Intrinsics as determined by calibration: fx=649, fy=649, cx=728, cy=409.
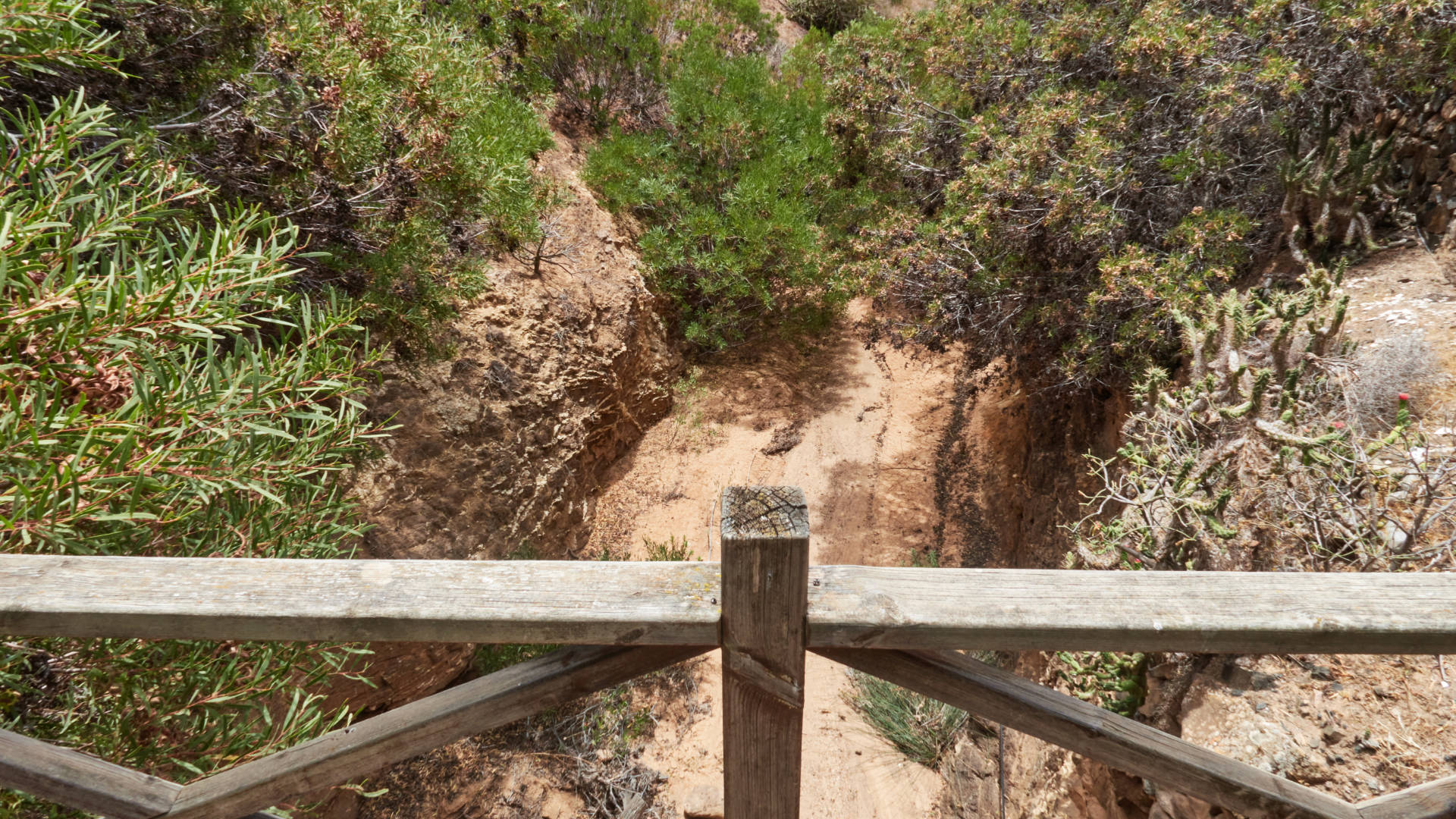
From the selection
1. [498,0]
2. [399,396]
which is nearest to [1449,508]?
[399,396]

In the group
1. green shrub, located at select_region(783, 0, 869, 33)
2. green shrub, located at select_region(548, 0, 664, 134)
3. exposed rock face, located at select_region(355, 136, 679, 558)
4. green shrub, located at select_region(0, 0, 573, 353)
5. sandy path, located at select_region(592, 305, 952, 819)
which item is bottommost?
sandy path, located at select_region(592, 305, 952, 819)

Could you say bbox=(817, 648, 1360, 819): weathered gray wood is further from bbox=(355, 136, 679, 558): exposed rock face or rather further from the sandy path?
the sandy path

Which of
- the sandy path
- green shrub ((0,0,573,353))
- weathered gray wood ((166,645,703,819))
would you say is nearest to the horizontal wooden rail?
weathered gray wood ((166,645,703,819))

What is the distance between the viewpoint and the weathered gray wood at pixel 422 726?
1.04m

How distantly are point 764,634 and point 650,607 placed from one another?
172mm

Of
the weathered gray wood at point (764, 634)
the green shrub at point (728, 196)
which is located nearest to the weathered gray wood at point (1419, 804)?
the weathered gray wood at point (764, 634)

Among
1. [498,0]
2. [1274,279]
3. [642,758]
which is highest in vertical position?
[498,0]

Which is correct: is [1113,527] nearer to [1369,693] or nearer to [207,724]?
[1369,693]

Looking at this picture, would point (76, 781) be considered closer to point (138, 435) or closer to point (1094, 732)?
point (138, 435)

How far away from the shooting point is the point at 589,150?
6.25 metres

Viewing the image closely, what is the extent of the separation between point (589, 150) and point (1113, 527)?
5505 millimetres

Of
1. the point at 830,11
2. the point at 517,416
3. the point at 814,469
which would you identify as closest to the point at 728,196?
the point at 814,469

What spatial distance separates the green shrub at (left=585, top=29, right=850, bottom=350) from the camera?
6.27 metres

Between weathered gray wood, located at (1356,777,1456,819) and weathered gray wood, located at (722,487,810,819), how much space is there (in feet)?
3.21
